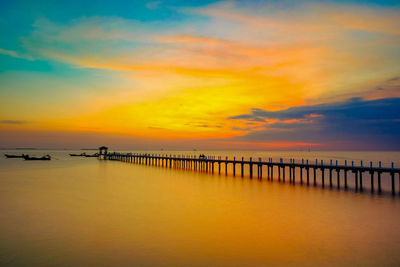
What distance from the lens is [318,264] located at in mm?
11539

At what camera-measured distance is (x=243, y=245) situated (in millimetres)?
13750

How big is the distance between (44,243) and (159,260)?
18.5 ft

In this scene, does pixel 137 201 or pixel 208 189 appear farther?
pixel 208 189

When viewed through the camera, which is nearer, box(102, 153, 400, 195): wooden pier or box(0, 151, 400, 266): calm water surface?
box(0, 151, 400, 266): calm water surface

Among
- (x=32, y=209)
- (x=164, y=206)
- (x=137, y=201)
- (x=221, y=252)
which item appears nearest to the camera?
(x=221, y=252)

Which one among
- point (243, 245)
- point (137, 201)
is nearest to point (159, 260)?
point (243, 245)

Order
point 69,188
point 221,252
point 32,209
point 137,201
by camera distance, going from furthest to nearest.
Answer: point 69,188 → point 137,201 → point 32,209 → point 221,252

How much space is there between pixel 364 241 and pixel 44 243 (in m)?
14.6

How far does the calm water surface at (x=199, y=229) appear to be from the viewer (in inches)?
479

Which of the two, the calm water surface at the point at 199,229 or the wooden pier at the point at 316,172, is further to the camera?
the wooden pier at the point at 316,172

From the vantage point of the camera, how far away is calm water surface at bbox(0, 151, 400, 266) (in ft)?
39.9

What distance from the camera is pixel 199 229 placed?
16406 millimetres

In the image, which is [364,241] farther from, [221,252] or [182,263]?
[182,263]

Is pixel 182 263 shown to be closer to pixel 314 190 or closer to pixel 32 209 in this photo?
pixel 32 209
